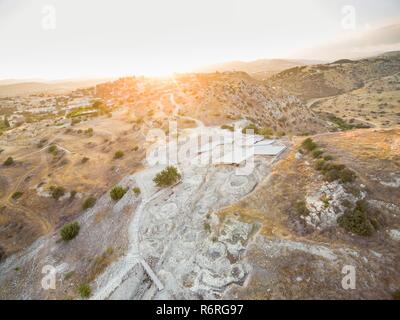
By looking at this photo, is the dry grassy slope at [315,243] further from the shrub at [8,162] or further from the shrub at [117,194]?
the shrub at [8,162]

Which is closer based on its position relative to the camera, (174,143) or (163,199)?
(163,199)

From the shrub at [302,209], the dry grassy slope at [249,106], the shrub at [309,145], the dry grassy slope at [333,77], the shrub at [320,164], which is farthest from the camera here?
the dry grassy slope at [333,77]

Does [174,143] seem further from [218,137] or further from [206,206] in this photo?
[206,206]

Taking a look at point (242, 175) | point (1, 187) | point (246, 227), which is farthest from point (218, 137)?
point (1, 187)

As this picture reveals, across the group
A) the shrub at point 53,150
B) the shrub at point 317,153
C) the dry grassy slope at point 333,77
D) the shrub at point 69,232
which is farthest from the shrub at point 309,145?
the dry grassy slope at point 333,77

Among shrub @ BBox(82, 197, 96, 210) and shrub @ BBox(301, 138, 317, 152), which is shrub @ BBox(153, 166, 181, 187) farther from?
shrub @ BBox(301, 138, 317, 152)
